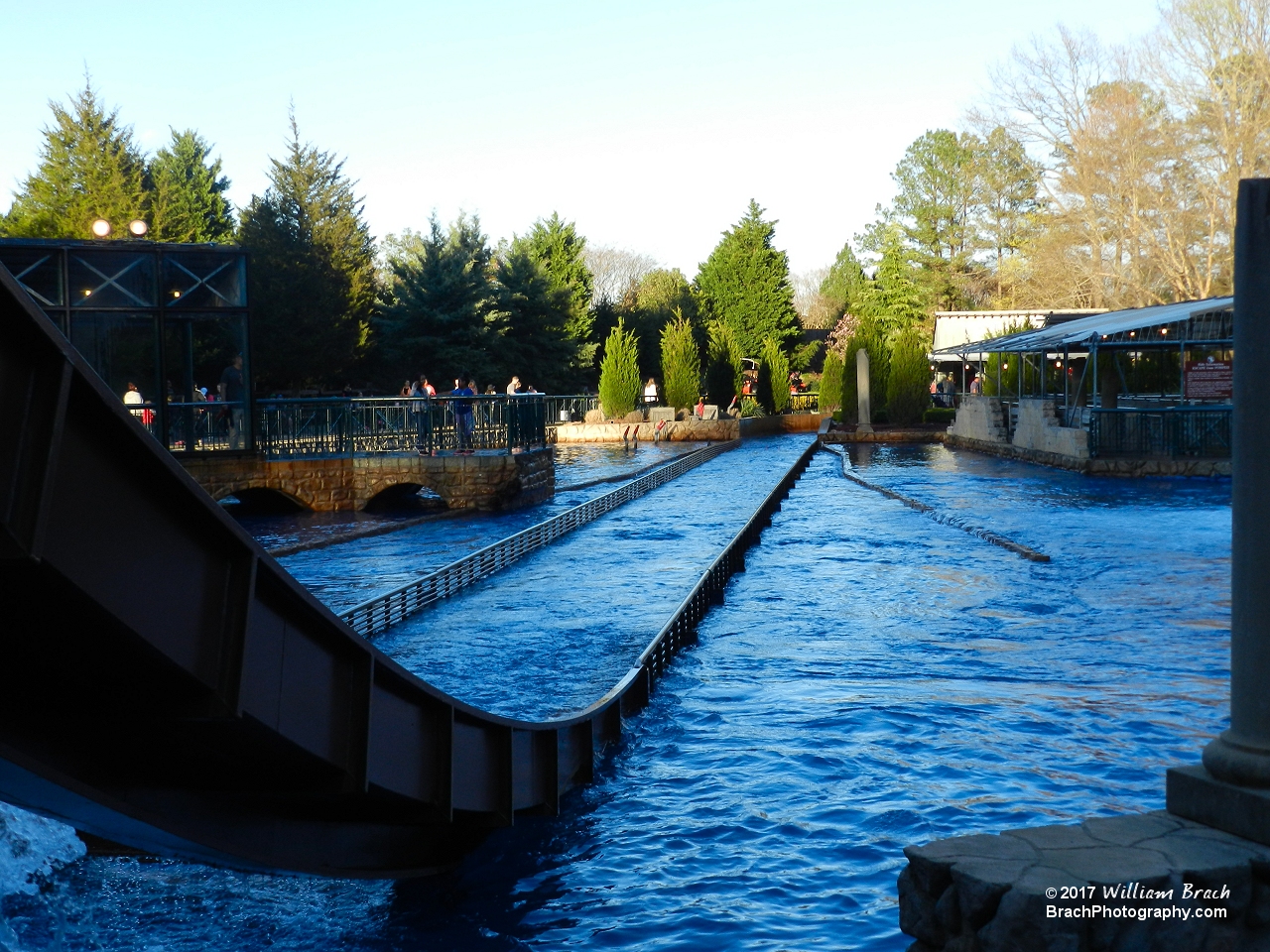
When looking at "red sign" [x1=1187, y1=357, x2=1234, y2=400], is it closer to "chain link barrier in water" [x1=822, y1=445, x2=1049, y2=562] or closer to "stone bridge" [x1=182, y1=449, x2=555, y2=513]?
"chain link barrier in water" [x1=822, y1=445, x2=1049, y2=562]

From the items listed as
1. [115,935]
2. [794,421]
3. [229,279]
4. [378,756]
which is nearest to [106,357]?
[229,279]

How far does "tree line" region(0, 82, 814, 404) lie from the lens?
157 feet

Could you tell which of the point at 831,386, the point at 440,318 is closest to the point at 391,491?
the point at 440,318

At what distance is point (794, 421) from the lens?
5328 cm

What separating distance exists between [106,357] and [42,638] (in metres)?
18.2

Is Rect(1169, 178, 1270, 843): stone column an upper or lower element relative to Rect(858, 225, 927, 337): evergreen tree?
lower

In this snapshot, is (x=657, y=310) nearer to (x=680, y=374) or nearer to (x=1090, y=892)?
(x=680, y=374)

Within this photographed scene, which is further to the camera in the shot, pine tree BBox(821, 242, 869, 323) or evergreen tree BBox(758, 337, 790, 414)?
pine tree BBox(821, 242, 869, 323)

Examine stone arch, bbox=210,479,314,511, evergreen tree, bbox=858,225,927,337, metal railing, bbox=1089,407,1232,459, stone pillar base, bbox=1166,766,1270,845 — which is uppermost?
evergreen tree, bbox=858,225,927,337

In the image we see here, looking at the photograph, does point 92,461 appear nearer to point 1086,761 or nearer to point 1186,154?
point 1086,761

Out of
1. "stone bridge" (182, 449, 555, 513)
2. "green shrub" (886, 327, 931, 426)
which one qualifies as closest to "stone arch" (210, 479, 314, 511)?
"stone bridge" (182, 449, 555, 513)

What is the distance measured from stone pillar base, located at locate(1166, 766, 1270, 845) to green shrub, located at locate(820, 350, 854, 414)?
49887 mm

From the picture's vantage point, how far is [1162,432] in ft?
90.8

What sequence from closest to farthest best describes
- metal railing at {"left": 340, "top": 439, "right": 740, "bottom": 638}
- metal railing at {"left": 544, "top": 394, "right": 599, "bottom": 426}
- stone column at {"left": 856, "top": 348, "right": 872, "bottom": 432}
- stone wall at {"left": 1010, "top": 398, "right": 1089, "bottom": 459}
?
metal railing at {"left": 340, "top": 439, "right": 740, "bottom": 638} < stone wall at {"left": 1010, "top": 398, "right": 1089, "bottom": 459} < stone column at {"left": 856, "top": 348, "right": 872, "bottom": 432} < metal railing at {"left": 544, "top": 394, "right": 599, "bottom": 426}
